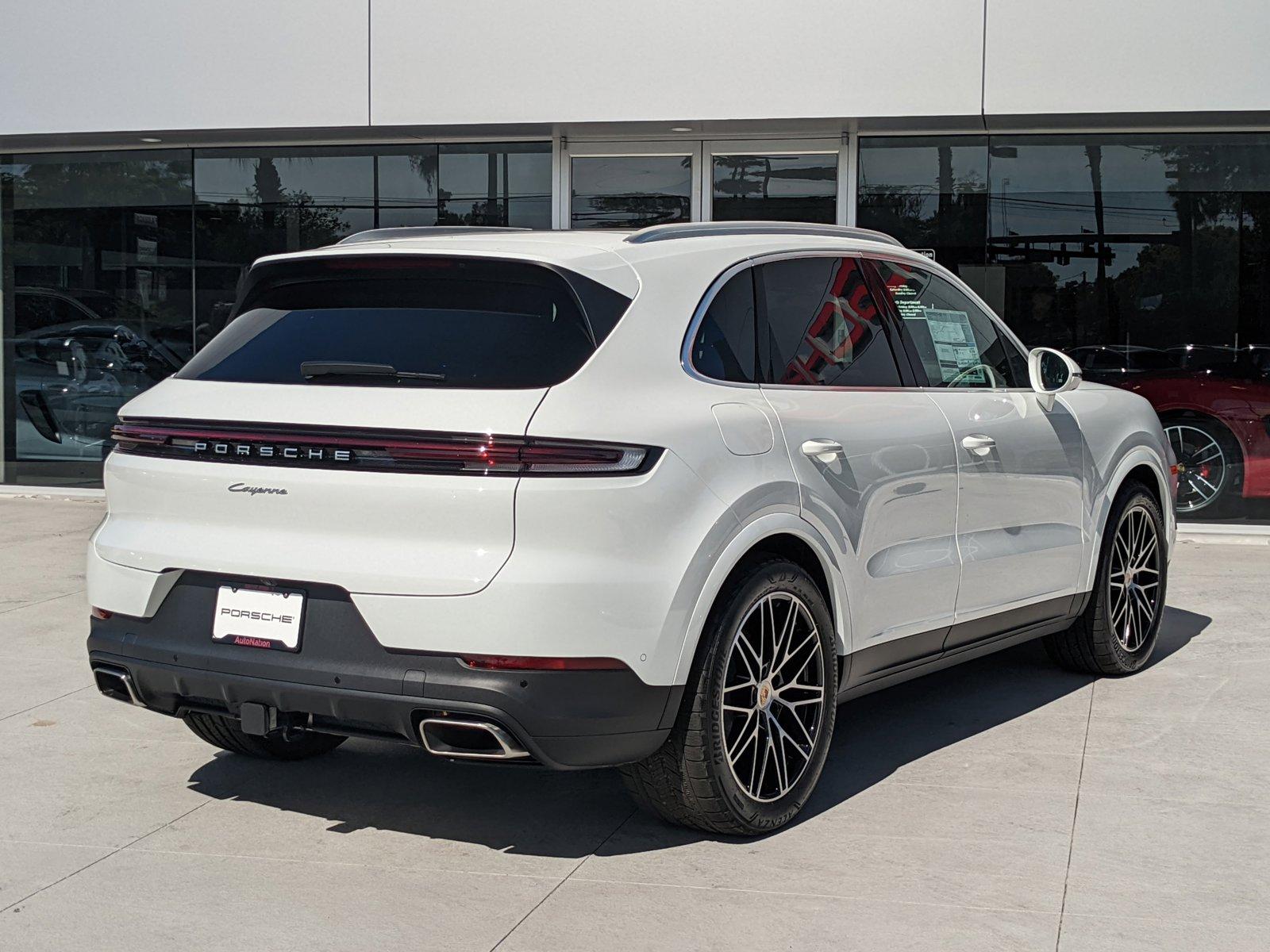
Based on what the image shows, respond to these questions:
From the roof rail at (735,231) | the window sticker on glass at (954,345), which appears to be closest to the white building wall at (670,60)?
the window sticker on glass at (954,345)

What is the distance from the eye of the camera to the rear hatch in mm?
3836

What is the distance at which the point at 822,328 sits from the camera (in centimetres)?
498

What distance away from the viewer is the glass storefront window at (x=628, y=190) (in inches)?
478

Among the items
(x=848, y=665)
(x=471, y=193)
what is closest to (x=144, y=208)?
(x=471, y=193)

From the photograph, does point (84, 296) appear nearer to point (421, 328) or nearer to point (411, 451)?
point (421, 328)

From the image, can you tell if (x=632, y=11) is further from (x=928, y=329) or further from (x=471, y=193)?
(x=928, y=329)

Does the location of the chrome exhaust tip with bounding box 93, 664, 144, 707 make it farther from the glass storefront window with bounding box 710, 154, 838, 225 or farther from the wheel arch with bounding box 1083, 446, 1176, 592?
the glass storefront window with bounding box 710, 154, 838, 225

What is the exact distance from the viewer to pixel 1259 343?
36.5 feet

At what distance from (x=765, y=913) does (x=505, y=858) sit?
2.76 ft

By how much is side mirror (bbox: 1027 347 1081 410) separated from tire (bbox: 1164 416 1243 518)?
17.9 ft

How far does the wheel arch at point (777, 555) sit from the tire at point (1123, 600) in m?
2.19

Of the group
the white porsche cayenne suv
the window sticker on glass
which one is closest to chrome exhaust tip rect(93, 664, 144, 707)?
the white porsche cayenne suv

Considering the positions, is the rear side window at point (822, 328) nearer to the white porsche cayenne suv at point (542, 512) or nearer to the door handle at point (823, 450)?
the white porsche cayenne suv at point (542, 512)

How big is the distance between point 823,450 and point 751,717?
85 cm
